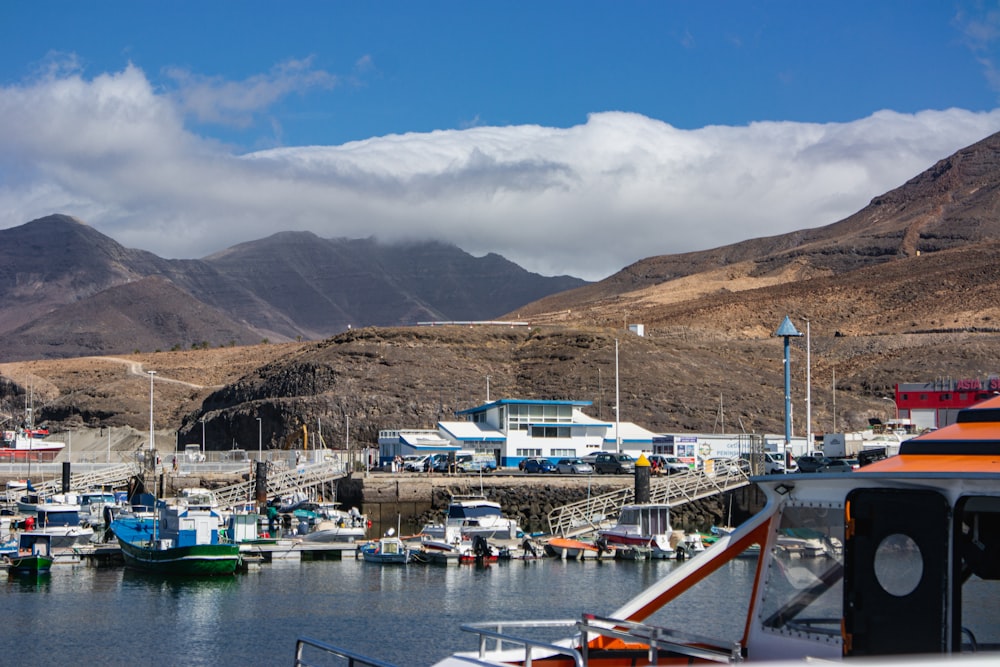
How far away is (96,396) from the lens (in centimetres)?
13088

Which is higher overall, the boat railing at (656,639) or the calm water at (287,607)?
the boat railing at (656,639)

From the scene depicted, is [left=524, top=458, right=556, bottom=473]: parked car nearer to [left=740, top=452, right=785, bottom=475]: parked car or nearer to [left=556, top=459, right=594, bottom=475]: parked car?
[left=556, top=459, right=594, bottom=475]: parked car

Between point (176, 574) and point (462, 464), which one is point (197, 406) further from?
point (176, 574)

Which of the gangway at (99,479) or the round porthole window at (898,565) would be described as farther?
the gangway at (99,479)

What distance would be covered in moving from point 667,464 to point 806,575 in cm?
6706

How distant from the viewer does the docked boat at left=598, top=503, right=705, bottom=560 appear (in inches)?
2046

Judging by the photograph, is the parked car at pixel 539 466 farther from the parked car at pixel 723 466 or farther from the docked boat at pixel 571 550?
the docked boat at pixel 571 550

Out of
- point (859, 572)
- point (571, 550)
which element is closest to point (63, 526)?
point (571, 550)

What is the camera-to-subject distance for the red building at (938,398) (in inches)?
3125

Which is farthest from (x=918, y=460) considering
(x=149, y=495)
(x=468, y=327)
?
(x=468, y=327)

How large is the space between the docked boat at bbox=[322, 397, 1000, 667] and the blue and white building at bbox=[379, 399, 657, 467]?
7405 centimetres

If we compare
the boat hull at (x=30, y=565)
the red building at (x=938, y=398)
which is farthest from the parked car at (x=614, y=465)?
the boat hull at (x=30, y=565)

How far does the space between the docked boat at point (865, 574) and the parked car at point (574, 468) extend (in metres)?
64.3

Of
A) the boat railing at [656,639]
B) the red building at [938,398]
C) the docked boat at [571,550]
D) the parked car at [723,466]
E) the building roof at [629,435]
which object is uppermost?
the red building at [938,398]
